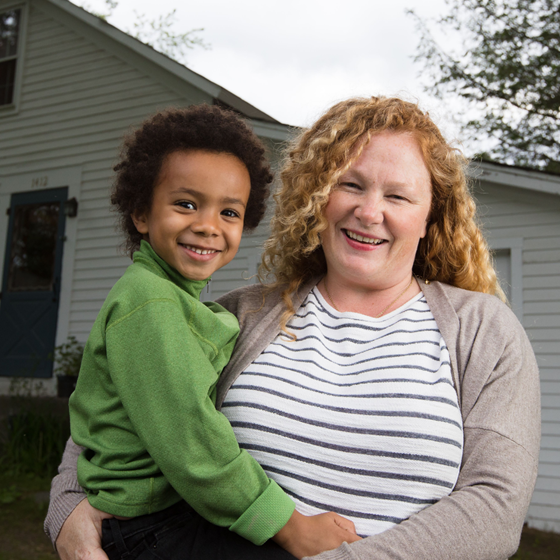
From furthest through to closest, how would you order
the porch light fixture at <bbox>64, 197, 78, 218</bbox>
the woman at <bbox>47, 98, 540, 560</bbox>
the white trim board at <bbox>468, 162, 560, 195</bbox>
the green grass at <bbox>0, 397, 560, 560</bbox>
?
the porch light fixture at <bbox>64, 197, 78, 218</bbox> < the white trim board at <bbox>468, 162, 560, 195</bbox> < the green grass at <bbox>0, 397, 560, 560</bbox> < the woman at <bbox>47, 98, 540, 560</bbox>

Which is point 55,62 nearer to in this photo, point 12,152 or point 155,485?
point 12,152

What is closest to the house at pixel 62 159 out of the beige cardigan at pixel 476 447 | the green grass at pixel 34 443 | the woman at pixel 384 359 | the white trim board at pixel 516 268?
the green grass at pixel 34 443

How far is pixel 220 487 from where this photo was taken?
1.35 meters

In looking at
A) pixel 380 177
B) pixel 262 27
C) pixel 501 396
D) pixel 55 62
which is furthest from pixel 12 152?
pixel 262 27

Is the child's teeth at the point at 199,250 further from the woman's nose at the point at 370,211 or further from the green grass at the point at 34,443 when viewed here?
the green grass at the point at 34,443

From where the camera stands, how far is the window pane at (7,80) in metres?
8.75

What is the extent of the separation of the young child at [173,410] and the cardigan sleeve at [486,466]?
20cm

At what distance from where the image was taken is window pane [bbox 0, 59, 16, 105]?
8.75 m

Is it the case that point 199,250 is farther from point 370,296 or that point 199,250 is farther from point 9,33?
point 9,33

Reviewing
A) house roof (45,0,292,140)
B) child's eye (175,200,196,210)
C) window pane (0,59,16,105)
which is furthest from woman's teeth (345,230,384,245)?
window pane (0,59,16,105)

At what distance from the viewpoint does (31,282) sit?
26.8 ft

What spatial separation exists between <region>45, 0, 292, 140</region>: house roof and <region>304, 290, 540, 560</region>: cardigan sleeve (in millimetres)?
4863

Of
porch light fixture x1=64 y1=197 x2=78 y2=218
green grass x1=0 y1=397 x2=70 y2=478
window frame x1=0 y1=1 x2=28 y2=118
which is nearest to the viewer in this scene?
green grass x1=0 y1=397 x2=70 y2=478

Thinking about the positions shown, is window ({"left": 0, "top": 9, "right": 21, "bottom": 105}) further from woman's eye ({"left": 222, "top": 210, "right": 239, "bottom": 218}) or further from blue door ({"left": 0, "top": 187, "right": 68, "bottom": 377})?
woman's eye ({"left": 222, "top": 210, "right": 239, "bottom": 218})
